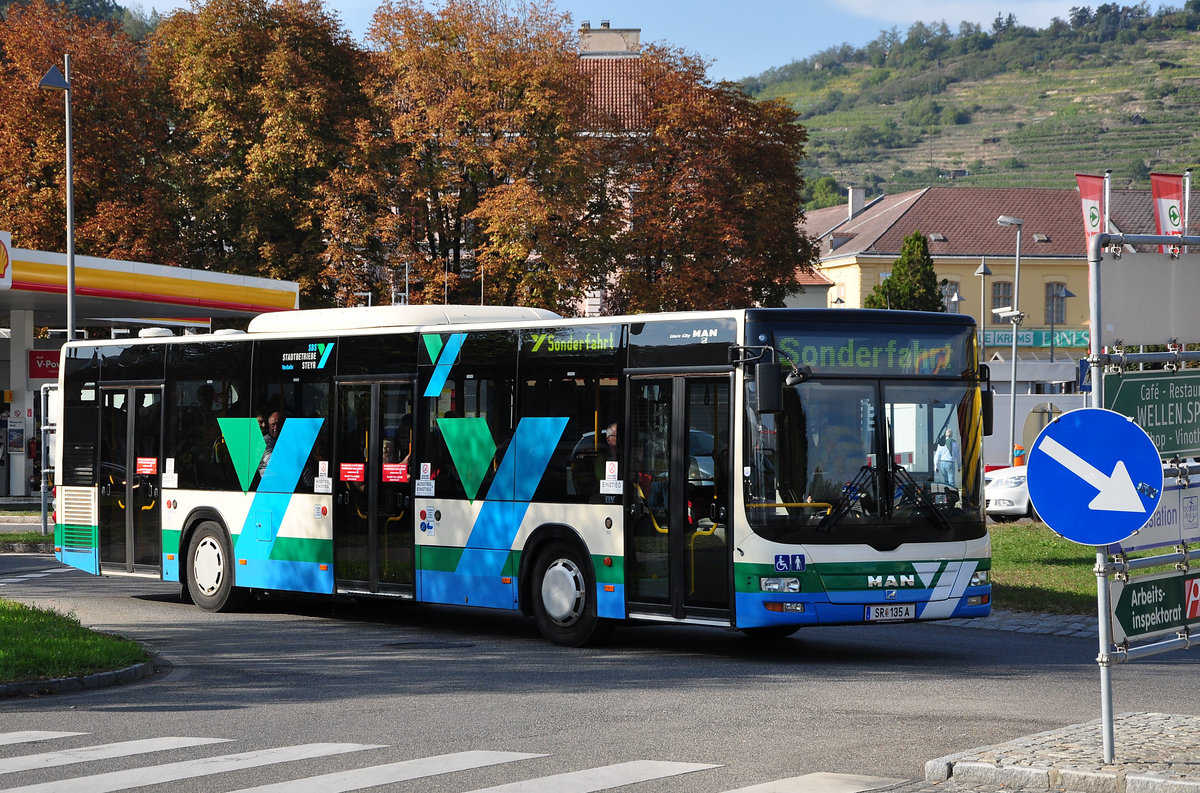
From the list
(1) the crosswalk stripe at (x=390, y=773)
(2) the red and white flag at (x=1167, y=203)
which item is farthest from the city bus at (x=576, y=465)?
(1) the crosswalk stripe at (x=390, y=773)

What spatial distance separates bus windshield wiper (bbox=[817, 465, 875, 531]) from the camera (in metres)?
12.4

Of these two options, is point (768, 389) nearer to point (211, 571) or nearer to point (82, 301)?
point (211, 571)

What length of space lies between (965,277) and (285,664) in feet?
260

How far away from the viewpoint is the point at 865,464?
41.0ft

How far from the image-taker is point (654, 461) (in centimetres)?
1307

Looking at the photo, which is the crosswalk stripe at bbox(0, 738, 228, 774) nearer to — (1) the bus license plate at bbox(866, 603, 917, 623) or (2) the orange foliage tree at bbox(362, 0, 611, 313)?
(1) the bus license plate at bbox(866, 603, 917, 623)

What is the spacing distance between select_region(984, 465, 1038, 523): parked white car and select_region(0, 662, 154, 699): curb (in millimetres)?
22237

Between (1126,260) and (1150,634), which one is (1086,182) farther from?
(1150,634)

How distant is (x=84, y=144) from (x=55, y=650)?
113ft

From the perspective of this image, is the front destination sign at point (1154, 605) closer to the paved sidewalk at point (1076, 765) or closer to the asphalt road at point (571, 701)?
the paved sidewalk at point (1076, 765)

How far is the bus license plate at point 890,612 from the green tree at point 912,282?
6673 cm

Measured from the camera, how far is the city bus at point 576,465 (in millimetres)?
12406

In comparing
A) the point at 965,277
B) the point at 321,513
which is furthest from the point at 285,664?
the point at 965,277

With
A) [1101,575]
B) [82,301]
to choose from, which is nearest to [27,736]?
[1101,575]
